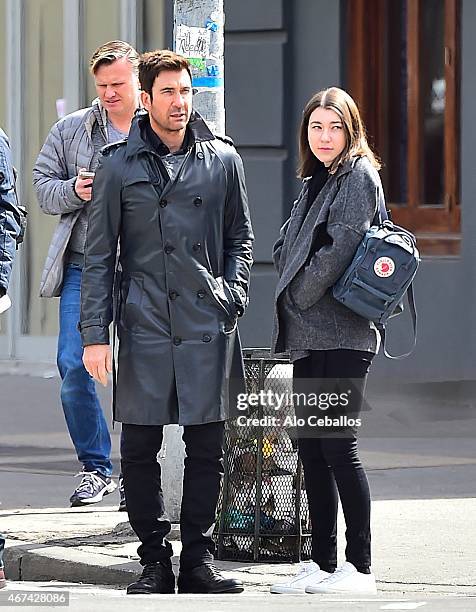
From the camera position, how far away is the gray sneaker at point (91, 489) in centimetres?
762

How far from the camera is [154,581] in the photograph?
591 centimetres

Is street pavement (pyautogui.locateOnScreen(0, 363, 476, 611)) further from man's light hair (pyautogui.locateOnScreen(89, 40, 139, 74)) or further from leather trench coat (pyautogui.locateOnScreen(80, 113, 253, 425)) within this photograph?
man's light hair (pyautogui.locateOnScreen(89, 40, 139, 74))

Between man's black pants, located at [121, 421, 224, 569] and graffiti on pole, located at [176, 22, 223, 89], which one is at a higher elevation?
graffiti on pole, located at [176, 22, 223, 89]

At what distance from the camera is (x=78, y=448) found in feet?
25.7

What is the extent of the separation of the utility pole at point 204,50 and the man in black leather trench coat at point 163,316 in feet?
3.36

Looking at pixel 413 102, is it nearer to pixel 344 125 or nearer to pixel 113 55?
pixel 113 55

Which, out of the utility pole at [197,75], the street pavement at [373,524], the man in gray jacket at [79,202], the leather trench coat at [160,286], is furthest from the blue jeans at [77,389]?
the leather trench coat at [160,286]

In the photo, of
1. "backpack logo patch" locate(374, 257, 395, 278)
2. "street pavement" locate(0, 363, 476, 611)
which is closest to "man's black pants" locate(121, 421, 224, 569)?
"street pavement" locate(0, 363, 476, 611)

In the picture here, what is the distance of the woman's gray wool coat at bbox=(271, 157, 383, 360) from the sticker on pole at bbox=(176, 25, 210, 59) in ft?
4.34

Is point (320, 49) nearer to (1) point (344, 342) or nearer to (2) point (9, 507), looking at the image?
(2) point (9, 507)

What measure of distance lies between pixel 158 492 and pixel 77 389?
69.1 inches

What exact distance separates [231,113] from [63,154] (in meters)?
4.21

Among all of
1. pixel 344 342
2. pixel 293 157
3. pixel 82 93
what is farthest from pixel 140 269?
pixel 82 93

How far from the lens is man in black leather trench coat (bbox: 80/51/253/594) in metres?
5.93
